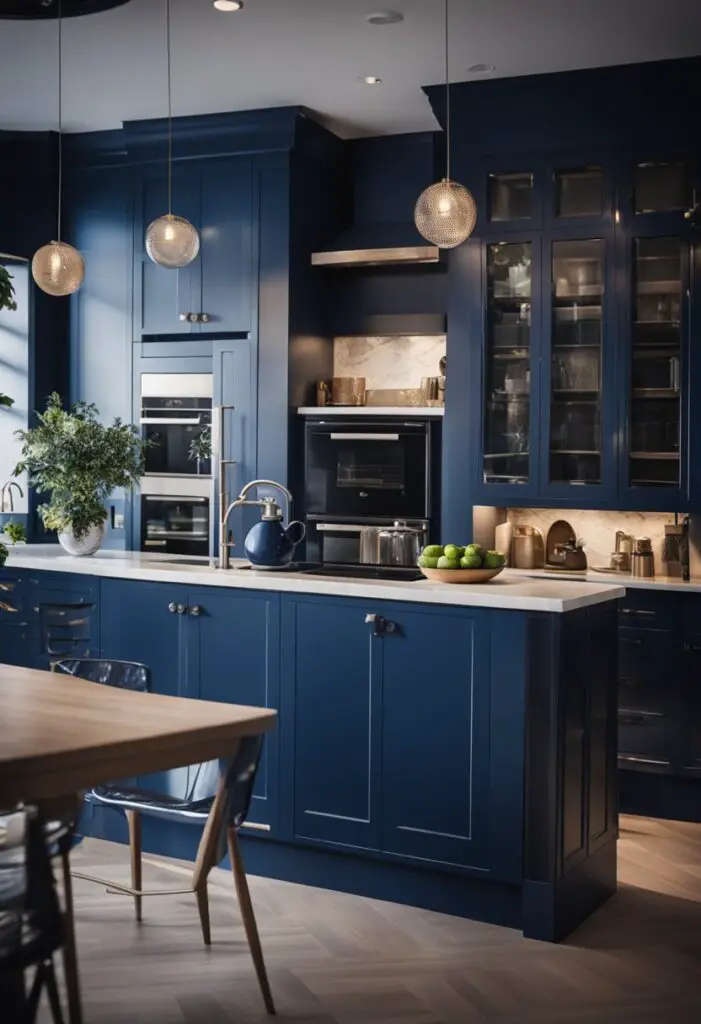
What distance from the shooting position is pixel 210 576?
14.4 ft

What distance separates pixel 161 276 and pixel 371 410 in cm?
129

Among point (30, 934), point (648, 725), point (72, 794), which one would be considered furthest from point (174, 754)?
point (648, 725)

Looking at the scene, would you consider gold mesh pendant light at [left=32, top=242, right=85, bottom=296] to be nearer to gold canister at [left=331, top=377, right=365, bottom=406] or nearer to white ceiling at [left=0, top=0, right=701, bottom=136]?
white ceiling at [left=0, top=0, right=701, bottom=136]

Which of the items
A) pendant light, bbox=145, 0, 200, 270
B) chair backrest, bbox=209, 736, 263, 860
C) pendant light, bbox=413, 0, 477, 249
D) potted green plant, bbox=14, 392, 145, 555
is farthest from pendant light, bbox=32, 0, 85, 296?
chair backrest, bbox=209, 736, 263, 860

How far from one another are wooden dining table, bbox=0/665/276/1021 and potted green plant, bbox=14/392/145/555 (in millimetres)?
1688

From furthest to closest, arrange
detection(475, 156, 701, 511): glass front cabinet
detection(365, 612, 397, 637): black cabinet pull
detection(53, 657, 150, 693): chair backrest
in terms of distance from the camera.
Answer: detection(475, 156, 701, 511): glass front cabinet < detection(365, 612, 397, 637): black cabinet pull < detection(53, 657, 150, 693): chair backrest

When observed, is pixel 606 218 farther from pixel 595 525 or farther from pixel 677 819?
pixel 677 819

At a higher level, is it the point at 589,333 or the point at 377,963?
the point at 589,333

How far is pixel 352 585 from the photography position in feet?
13.5

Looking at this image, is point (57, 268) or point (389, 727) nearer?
point (389, 727)

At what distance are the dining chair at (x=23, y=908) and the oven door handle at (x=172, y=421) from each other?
4.18 meters

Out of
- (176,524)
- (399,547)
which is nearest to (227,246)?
(176,524)

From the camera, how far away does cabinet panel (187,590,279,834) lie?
4.29 m

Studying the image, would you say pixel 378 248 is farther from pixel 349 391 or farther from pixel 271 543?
pixel 271 543
